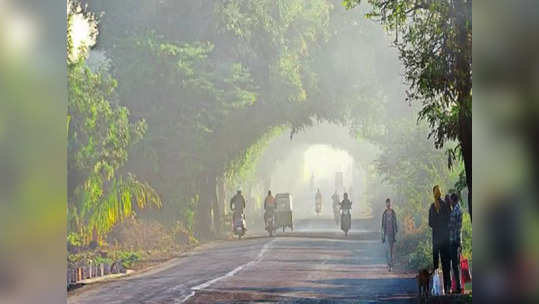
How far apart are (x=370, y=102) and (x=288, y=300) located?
345 centimetres

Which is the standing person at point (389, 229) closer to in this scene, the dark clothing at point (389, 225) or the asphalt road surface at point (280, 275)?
the dark clothing at point (389, 225)

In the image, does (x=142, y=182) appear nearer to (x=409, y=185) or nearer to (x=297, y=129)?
(x=297, y=129)

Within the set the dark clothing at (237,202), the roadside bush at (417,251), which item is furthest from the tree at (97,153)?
the roadside bush at (417,251)

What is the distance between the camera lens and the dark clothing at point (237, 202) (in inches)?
511

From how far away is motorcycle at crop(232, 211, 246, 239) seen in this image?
12836 millimetres

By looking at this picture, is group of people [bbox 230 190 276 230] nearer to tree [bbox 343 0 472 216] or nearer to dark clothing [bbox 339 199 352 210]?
dark clothing [bbox 339 199 352 210]

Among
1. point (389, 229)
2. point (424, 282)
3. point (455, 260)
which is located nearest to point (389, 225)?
point (389, 229)

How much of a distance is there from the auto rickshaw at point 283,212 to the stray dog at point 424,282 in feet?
8.85

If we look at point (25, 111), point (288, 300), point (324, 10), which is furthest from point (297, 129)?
point (25, 111)

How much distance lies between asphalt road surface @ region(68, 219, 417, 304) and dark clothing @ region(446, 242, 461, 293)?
61 cm

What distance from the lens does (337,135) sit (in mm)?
12836

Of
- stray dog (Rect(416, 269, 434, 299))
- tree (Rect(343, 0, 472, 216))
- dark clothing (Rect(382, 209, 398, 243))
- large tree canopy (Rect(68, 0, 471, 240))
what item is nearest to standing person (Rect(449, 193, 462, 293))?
stray dog (Rect(416, 269, 434, 299))

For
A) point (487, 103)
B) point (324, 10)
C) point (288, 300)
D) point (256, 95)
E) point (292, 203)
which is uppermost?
point (324, 10)

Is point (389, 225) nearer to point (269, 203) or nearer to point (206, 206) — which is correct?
point (269, 203)
